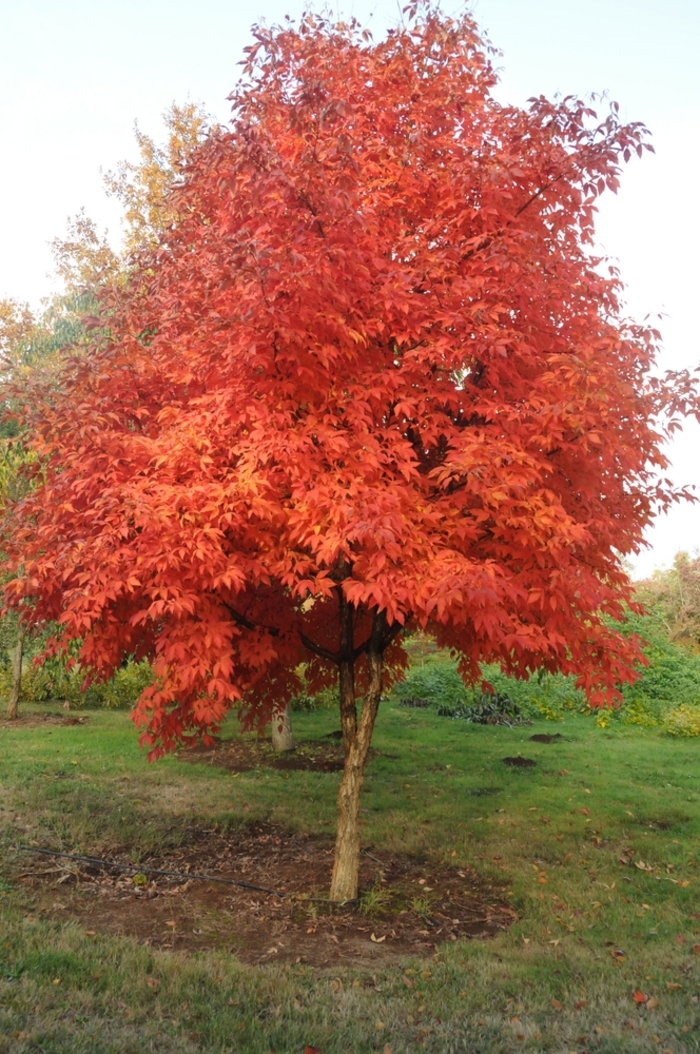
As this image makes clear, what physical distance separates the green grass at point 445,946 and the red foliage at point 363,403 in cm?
197

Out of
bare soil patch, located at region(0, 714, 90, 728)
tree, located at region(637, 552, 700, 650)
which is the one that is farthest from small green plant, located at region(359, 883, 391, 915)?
tree, located at region(637, 552, 700, 650)

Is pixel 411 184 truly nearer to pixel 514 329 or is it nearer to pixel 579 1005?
pixel 514 329

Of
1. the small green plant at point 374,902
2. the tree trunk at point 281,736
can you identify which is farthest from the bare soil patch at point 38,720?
the small green plant at point 374,902

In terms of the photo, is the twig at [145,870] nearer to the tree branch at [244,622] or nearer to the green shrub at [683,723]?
the tree branch at [244,622]

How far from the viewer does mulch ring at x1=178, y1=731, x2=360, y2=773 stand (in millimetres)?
13336

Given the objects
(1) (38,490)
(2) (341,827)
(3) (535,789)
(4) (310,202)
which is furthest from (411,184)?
(3) (535,789)

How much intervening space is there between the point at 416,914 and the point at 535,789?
481 cm

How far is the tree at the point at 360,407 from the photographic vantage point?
6082 millimetres

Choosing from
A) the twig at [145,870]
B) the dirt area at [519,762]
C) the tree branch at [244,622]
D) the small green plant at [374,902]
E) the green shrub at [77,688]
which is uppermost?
the tree branch at [244,622]

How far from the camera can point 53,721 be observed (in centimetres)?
1625

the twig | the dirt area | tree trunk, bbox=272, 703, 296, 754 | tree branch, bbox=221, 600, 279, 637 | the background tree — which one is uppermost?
the background tree

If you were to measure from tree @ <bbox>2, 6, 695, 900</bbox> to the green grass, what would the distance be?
183 centimetres

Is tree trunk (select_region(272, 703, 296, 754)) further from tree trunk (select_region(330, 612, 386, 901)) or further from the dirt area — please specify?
tree trunk (select_region(330, 612, 386, 901))

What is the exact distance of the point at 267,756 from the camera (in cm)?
Result: 1400
